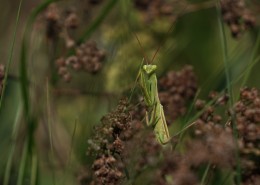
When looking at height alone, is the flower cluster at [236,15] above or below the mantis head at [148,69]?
above

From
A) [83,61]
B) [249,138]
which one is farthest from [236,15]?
[249,138]

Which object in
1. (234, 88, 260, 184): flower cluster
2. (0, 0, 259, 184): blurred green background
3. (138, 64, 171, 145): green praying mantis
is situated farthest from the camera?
(0, 0, 259, 184): blurred green background

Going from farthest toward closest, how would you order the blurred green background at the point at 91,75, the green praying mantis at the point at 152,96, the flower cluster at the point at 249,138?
the blurred green background at the point at 91,75, the green praying mantis at the point at 152,96, the flower cluster at the point at 249,138

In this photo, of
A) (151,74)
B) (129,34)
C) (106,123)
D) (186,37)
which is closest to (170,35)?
(186,37)

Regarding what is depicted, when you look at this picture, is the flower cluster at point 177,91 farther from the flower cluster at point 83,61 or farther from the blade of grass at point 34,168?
the blade of grass at point 34,168

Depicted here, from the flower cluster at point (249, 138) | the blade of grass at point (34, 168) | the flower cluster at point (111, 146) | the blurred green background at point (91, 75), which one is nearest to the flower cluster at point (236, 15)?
the blurred green background at point (91, 75)

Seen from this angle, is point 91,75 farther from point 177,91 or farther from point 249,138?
point 249,138

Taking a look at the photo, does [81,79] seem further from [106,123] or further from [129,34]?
[106,123]

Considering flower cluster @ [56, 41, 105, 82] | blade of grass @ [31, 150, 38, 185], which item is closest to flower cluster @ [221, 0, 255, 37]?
flower cluster @ [56, 41, 105, 82]

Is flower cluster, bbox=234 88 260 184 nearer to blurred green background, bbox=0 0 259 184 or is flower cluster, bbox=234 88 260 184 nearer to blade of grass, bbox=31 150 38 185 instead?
blurred green background, bbox=0 0 259 184
